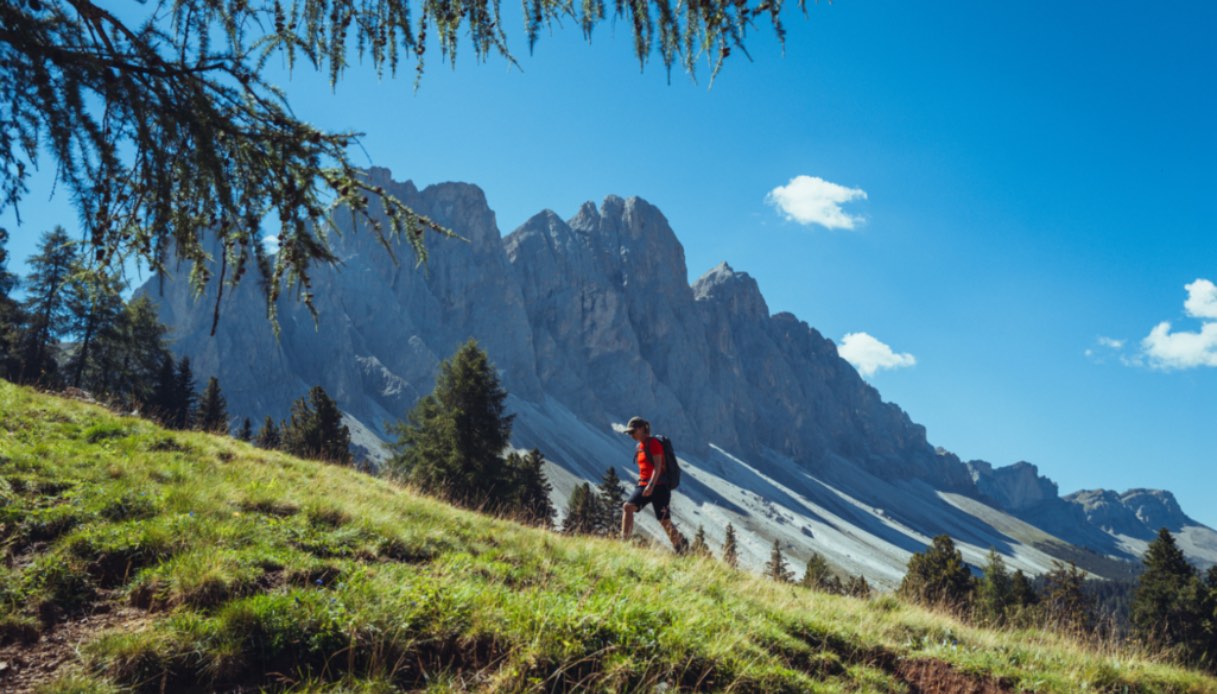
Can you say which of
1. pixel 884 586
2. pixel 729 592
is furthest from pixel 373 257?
pixel 729 592

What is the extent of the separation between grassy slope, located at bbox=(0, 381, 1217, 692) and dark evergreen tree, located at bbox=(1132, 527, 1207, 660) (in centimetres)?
3847

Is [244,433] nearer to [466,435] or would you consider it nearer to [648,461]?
[466,435]

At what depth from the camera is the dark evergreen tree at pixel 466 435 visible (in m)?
25.0

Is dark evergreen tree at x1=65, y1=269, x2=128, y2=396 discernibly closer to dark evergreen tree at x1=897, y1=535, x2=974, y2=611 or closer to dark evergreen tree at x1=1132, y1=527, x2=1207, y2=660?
dark evergreen tree at x1=897, y1=535, x2=974, y2=611

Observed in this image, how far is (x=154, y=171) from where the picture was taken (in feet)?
13.1

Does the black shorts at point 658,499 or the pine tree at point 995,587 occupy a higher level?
the black shorts at point 658,499

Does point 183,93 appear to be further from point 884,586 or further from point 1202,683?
point 884,586

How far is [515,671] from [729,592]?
3658mm

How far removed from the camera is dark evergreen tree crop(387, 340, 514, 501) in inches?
983

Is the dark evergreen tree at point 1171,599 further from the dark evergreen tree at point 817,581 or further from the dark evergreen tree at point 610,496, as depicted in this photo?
the dark evergreen tree at point 610,496

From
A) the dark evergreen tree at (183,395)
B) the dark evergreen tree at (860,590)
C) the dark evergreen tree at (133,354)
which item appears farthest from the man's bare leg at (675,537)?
the dark evergreen tree at (183,395)

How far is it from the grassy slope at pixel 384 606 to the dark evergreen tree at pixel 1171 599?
3847 cm

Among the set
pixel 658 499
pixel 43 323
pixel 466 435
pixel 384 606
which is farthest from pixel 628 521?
pixel 43 323

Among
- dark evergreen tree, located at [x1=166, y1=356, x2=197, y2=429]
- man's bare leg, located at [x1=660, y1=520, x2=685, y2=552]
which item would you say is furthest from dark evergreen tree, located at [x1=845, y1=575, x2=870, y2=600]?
dark evergreen tree, located at [x1=166, y1=356, x2=197, y2=429]
